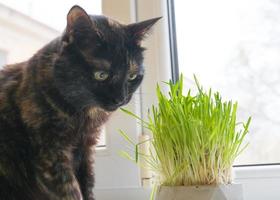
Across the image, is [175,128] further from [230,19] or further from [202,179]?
[230,19]

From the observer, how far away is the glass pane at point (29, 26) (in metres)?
1.49

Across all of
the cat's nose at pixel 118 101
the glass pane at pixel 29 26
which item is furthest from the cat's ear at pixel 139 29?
the glass pane at pixel 29 26

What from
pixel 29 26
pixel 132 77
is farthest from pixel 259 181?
pixel 29 26

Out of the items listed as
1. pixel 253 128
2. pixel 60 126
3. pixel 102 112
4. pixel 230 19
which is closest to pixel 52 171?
pixel 60 126

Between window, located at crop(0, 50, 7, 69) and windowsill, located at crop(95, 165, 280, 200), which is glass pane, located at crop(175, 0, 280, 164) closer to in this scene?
windowsill, located at crop(95, 165, 280, 200)

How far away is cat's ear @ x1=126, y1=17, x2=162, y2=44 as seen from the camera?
1.04 m

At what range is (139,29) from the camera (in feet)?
3.43

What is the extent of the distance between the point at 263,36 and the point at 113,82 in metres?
0.50

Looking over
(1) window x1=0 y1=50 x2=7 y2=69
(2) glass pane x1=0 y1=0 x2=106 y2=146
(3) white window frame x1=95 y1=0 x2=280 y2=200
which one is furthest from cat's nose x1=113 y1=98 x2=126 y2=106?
(1) window x1=0 y1=50 x2=7 y2=69

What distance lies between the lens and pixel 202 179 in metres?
0.92

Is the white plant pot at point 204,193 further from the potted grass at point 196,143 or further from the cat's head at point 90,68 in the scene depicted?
the cat's head at point 90,68

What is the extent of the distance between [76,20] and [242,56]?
20.9 inches

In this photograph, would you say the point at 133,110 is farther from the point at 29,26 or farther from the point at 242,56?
→ the point at 29,26

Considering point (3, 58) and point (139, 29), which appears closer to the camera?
point (139, 29)
